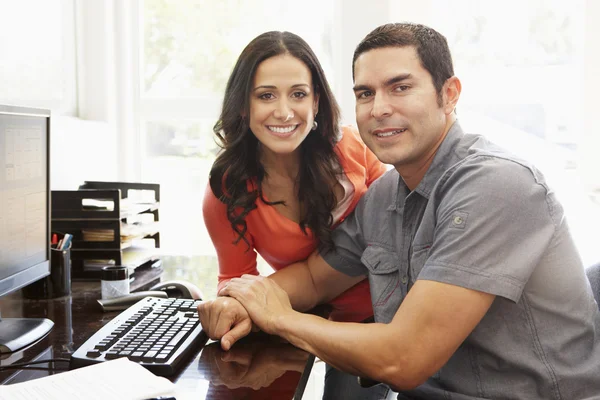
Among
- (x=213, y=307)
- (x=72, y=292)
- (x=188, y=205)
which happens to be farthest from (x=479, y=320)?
(x=188, y=205)

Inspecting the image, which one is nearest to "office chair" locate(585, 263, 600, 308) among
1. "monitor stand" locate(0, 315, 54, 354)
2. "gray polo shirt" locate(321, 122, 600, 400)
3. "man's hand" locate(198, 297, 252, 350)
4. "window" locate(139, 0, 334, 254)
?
"gray polo shirt" locate(321, 122, 600, 400)

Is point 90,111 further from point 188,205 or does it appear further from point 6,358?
point 6,358

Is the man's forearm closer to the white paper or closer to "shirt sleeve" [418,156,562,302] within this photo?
"shirt sleeve" [418,156,562,302]

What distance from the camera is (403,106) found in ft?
4.48

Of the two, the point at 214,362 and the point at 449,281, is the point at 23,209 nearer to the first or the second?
the point at 214,362

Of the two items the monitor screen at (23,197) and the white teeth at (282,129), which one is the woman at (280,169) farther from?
the monitor screen at (23,197)

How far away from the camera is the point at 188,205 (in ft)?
10.4

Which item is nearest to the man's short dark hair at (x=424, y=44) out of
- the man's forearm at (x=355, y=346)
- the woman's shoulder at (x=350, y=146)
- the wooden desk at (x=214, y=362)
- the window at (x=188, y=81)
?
the woman's shoulder at (x=350, y=146)

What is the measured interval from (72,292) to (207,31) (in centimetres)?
174

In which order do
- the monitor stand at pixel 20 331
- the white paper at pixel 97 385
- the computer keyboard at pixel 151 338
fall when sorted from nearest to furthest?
1. the white paper at pixel 97 385
2. the computer keyboard at pixel 151 338
3. the monitor stand at pixel 20 331

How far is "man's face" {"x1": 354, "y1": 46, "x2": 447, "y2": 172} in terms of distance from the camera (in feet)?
4.47

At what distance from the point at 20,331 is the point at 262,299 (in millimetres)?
534

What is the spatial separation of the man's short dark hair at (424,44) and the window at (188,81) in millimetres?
1632

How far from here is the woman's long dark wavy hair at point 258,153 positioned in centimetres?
168
